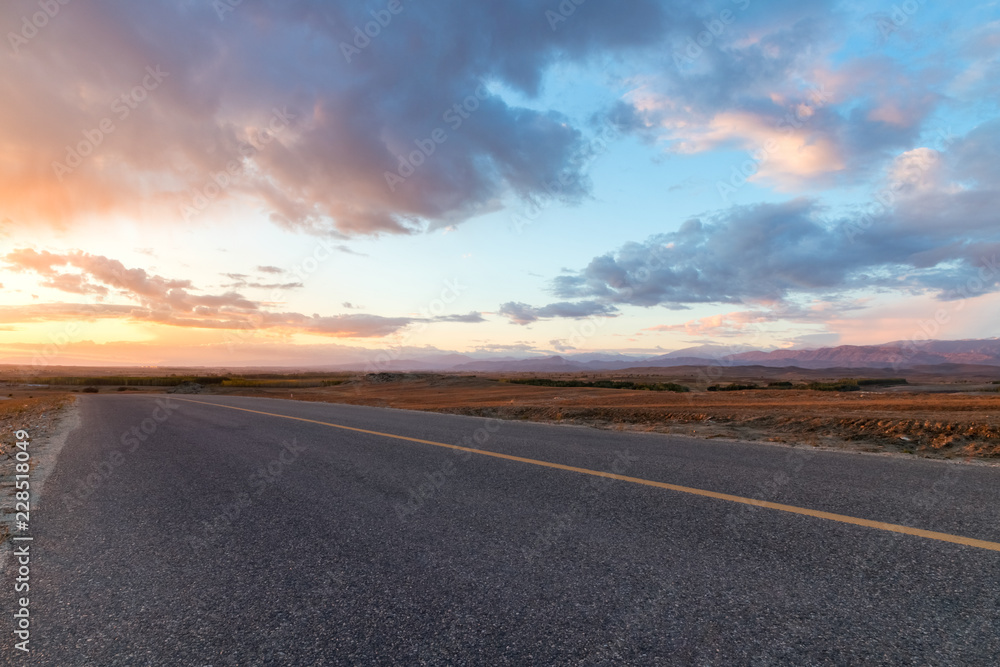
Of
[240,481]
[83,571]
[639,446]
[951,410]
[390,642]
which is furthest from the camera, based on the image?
[951,410]

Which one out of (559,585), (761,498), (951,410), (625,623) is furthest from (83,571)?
A: (951,410)

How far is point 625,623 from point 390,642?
1.33 meters

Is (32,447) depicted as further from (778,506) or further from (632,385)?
(632,385)

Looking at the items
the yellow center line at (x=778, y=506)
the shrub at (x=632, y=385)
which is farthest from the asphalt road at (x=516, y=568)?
the shrub at (x=632, y=385)

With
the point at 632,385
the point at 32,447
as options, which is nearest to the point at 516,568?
the point at 32,447

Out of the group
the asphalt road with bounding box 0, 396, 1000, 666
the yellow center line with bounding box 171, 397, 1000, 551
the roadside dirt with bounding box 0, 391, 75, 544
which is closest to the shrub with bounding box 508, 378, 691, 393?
the yellow center line with bounding box 171, 397, 1000, 551

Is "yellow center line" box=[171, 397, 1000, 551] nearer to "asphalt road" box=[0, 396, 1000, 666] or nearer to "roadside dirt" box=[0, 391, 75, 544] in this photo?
"asphalt road" box=[0, 396, 1000, 666]

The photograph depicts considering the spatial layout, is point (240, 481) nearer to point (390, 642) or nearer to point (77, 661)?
point (77, 661)

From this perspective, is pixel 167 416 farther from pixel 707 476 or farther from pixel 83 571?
pixel 707 476

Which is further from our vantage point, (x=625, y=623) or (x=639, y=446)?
(x=639, y=446)

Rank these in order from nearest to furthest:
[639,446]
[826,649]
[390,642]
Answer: [826,649] → [390,642] → [639,446]

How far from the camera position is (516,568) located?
368cm

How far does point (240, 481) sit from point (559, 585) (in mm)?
5386

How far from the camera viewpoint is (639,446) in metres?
9.09
